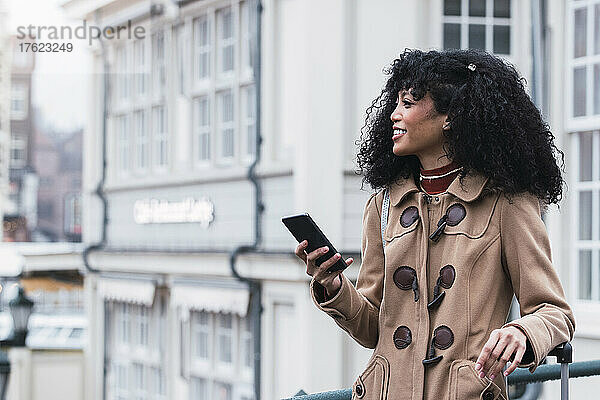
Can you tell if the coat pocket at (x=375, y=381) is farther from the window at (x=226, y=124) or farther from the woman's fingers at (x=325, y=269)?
the window at (x=226, y=124)

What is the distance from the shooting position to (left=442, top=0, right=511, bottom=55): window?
10234 mm

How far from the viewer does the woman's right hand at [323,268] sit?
8.54 ft

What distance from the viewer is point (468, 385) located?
2502mm

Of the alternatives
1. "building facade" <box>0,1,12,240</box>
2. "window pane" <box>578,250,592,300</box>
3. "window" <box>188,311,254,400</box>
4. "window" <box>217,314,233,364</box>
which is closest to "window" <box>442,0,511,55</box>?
"window pane" <box>578,250,592,300</box>

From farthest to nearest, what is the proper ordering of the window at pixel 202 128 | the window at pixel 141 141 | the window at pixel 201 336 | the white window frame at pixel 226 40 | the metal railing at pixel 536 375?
1. the window at pixel 141 141
2. the window at pixel 201 336
3. the window at pixel 202 128
4. the white window frame at pixel 226 40
5. the metal railing at pixel 536 375

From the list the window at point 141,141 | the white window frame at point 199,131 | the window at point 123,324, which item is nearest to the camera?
the white window frame at point 199,131

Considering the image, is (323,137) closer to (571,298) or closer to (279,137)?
(279,137)

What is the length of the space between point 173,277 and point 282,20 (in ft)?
12.7

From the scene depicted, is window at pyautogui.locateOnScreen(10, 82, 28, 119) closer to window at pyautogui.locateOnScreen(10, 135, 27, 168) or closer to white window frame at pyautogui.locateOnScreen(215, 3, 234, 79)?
window at pyautogui.locateOnScreen(10, 135, 27, 168)

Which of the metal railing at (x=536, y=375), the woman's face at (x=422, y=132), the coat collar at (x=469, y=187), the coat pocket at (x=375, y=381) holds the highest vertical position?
the woman's face at (x=422, y=132)

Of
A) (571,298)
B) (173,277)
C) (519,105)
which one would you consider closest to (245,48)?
(173,277)

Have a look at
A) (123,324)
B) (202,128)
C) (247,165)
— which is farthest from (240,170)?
(123,324)

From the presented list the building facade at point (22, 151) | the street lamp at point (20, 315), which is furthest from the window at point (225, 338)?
the building facade at point (22, 151)

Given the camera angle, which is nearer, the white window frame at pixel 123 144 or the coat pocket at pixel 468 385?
the coat pocket at pixel 468 385
